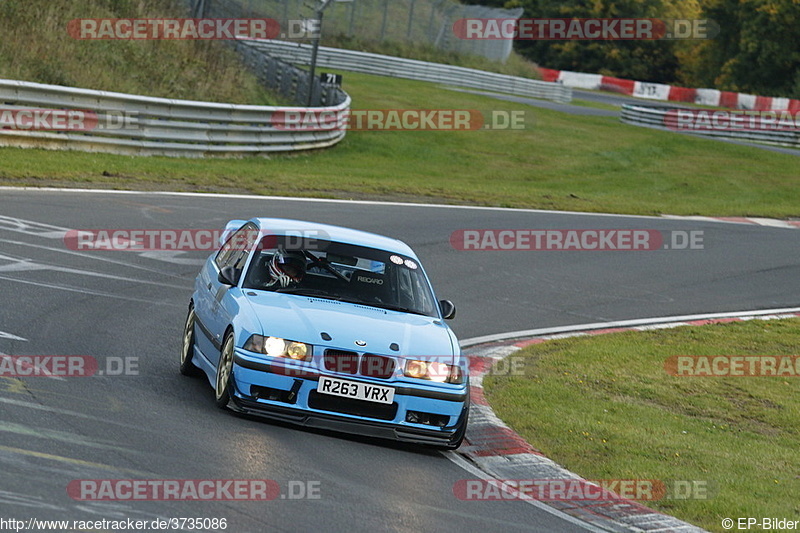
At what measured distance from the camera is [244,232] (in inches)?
396

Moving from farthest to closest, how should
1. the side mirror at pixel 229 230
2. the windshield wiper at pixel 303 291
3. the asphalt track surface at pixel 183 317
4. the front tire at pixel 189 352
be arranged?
the side mirror at pixel 229 230 < the front tire at pixel 189 352 < the windshield wiper at pixel 303 291 < the asphalt track surface at pixel 183 317

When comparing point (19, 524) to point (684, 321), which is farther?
point (684, 321)

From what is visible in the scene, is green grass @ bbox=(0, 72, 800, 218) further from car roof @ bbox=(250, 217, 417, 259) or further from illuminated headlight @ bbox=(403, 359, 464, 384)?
illuminated headlight @ bbox=(403, 359, 464, 384)

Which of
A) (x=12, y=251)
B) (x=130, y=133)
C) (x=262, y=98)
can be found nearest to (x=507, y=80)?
(x=262, y=98)

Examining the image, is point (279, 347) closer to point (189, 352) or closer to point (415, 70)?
point (189, 352)

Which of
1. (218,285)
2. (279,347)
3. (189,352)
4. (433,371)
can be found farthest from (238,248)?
(433,371)

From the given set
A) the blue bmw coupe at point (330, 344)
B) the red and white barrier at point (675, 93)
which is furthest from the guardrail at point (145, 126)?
the red and white barrier at point (675, 93)

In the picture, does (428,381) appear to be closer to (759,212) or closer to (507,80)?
(759,212)

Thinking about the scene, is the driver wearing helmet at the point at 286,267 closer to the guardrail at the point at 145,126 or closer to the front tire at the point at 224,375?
the front tire at the point at 224,375

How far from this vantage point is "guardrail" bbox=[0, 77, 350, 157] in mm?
20625

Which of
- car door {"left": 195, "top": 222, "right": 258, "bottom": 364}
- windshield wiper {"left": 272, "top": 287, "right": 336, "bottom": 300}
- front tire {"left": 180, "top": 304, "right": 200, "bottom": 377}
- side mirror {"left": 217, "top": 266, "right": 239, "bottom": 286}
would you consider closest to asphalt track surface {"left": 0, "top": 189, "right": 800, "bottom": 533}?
front tire {"left": 180, "top": 304, "right": 200, "bottom": 377}

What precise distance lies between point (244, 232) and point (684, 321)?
7.34 meters

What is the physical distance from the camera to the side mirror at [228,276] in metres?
8.98

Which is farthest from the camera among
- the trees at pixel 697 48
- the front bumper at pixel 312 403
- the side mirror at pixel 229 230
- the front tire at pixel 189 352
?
the trees at pixel 697 48
